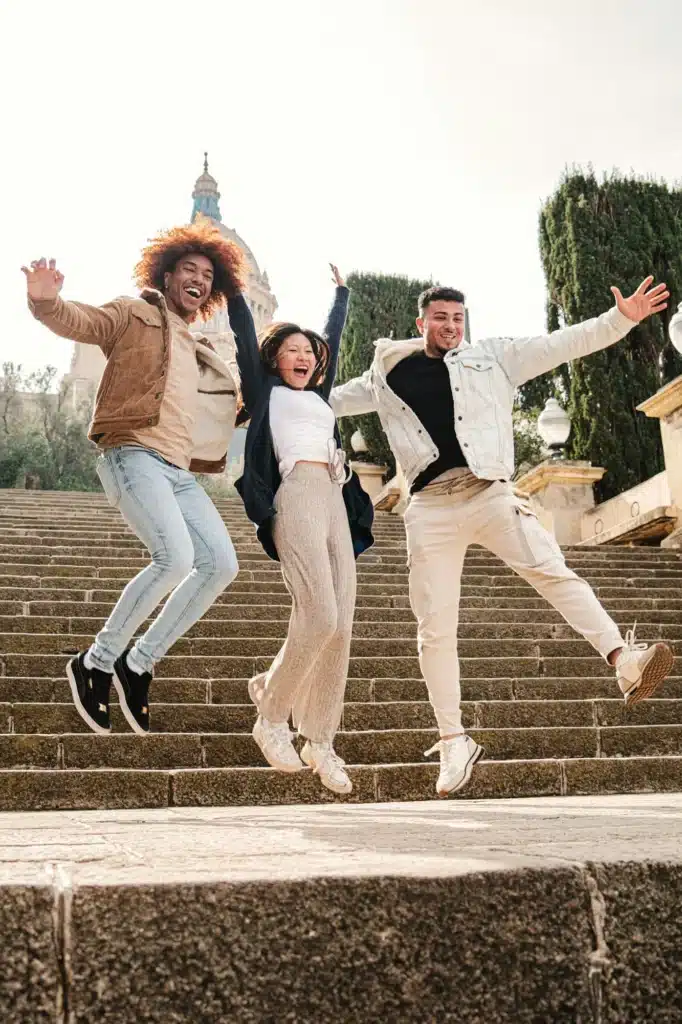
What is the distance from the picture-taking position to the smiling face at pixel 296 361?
4180 millimetres

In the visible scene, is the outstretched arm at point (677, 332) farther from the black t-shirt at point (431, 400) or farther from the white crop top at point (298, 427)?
the white crop top at point (298, 427)

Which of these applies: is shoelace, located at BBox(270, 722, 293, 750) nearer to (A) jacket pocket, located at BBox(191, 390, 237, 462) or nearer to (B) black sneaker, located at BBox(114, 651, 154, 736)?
(B) black sneaker, located at BBox(114, 651, 154, 736)

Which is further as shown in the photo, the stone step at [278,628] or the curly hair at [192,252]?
the stone step at [278,628]

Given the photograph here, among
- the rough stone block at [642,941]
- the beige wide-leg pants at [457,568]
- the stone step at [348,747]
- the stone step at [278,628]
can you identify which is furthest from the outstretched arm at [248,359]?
the stone step at [278,628]

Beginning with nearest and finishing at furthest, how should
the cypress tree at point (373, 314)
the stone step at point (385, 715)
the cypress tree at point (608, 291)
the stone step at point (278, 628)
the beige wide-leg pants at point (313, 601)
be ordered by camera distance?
the beige wide-leg pants at point (313, 601), the stone step at point (385, 715), the stone step at point (278, 628), the cypress tree at point (608, 291), the cypress tree at point (373, 314)

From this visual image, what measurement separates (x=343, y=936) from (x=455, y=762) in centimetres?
277

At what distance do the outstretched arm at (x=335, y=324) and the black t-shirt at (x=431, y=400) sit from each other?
0.95ft

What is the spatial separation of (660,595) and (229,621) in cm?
437

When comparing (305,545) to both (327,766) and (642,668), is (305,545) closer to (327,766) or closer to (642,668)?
(327,766)

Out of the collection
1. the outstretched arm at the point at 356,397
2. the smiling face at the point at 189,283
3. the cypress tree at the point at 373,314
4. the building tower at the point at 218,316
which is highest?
the building tower at the point at 218,316

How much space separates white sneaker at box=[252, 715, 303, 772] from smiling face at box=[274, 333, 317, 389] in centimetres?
124

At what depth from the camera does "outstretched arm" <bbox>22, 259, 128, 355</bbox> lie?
3908mm

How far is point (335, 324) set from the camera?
4.50 metres

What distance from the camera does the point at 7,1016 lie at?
53.9 inches
